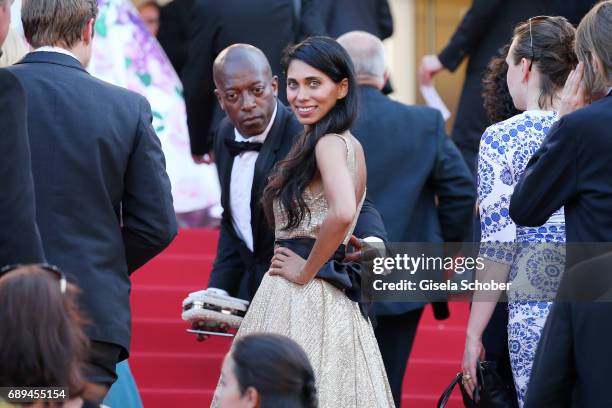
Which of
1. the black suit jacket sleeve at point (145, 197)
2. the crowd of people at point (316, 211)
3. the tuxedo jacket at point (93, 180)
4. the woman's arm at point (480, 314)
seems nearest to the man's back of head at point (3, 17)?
the crowd of people at point (316, 211)

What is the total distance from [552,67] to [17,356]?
2701mm

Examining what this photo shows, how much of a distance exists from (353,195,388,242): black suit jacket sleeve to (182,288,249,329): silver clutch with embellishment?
560 mm

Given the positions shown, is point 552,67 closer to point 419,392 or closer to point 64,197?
point 64,197

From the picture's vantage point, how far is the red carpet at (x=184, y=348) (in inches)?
293

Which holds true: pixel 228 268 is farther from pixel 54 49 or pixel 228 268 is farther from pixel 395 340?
pixel 54 49

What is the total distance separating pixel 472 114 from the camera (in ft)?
28.6

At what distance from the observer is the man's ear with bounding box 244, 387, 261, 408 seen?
147 inches

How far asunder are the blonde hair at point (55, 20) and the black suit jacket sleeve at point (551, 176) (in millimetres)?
1646

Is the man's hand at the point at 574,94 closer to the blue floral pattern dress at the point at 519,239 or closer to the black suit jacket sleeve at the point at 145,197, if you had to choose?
the blue floral pattern dress at the point at 519,239

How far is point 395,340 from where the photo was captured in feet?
21.5

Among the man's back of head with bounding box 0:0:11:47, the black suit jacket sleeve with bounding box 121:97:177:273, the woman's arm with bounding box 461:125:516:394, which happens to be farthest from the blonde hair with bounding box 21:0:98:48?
the woman's arm with bounding box 461:125:516:394

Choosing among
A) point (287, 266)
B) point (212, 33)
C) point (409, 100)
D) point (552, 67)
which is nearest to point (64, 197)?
point (287, 266)

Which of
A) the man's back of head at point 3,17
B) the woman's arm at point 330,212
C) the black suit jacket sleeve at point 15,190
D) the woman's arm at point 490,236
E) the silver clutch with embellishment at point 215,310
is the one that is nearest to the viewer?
the black suit jacket sleeve at point 15,190

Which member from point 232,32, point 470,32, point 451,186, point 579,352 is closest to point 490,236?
point 579,352
